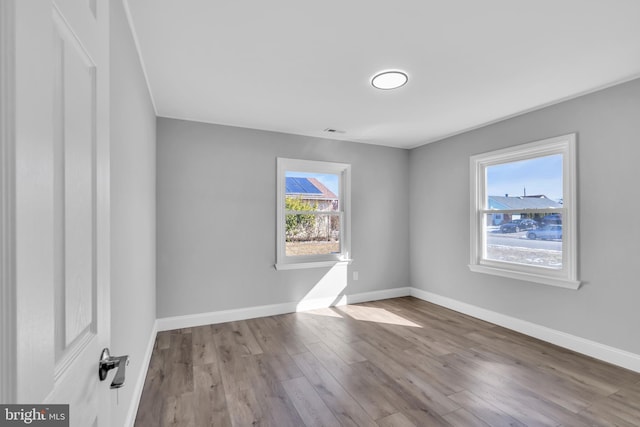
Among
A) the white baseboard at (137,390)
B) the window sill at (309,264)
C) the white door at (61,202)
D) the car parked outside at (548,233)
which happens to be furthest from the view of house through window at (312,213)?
the white door at (61,202)

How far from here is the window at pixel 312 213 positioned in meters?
3.96

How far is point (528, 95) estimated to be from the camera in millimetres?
2816

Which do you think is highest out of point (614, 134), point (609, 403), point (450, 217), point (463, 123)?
point (463, 123)

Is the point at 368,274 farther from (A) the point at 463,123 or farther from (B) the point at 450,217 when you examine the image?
(A) the point at 463,123

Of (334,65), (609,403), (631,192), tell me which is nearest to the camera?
(609,403)

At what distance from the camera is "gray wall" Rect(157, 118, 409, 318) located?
11.1 feet

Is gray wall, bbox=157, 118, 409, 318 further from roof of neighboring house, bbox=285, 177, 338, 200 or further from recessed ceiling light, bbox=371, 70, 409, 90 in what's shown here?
recessed ceiling light, bbox=371, 70, 409, 90

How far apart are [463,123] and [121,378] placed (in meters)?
3.97

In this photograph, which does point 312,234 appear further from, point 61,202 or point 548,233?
point 61,202

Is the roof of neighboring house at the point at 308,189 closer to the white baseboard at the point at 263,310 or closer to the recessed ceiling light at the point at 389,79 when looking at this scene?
the white baseboard at the point at 263,310

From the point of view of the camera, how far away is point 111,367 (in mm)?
784

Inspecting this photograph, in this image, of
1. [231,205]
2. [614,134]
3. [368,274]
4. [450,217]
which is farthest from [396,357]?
[614,134]
